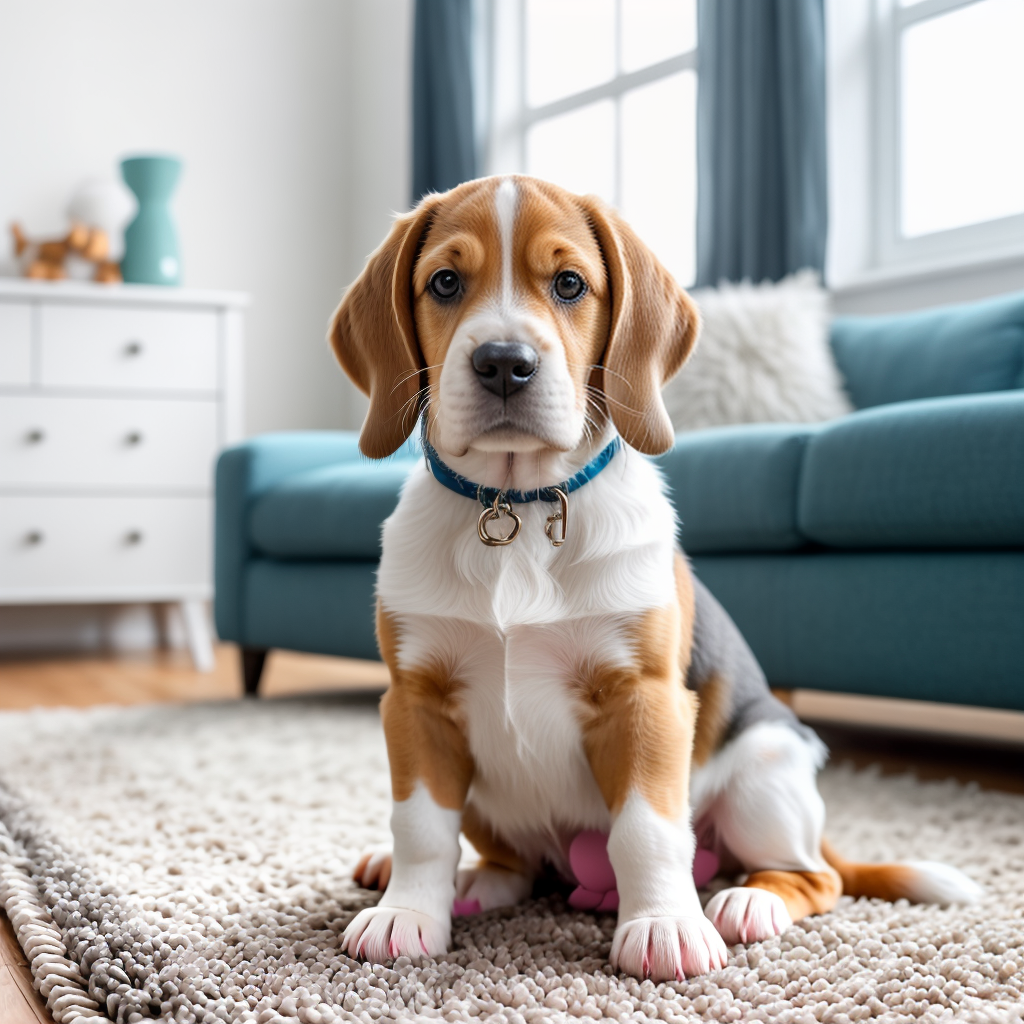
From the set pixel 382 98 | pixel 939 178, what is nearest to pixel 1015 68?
pixel 939 178

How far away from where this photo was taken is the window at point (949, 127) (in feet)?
11.2

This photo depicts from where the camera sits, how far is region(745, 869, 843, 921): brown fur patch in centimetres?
125

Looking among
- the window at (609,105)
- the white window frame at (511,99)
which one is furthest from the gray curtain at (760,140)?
the white window frame at (511,99)

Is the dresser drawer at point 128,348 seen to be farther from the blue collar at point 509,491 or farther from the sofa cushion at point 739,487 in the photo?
the blue collar at point 509,491

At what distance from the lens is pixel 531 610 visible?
1139 mm

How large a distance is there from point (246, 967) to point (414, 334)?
2.15ft

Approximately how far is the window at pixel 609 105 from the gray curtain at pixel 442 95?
269 mm

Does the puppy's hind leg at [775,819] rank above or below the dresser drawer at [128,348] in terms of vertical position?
below

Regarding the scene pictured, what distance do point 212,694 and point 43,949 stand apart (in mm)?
2247

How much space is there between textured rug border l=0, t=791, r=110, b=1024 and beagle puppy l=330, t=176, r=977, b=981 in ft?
0.85

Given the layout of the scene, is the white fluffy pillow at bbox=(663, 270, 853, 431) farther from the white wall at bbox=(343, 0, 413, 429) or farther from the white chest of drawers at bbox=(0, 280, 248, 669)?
the white wall at bbox=(343, 0, 413, 429)

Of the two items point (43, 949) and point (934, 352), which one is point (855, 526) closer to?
point (934, 352)

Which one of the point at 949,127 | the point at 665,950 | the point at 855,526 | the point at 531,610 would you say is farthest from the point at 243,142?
the point at 665,950

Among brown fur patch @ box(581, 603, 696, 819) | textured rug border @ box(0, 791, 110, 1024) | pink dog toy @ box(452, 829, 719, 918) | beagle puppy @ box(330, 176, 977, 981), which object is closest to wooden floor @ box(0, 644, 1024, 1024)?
textured rug border @ box(0, 791, 110, 1024)
